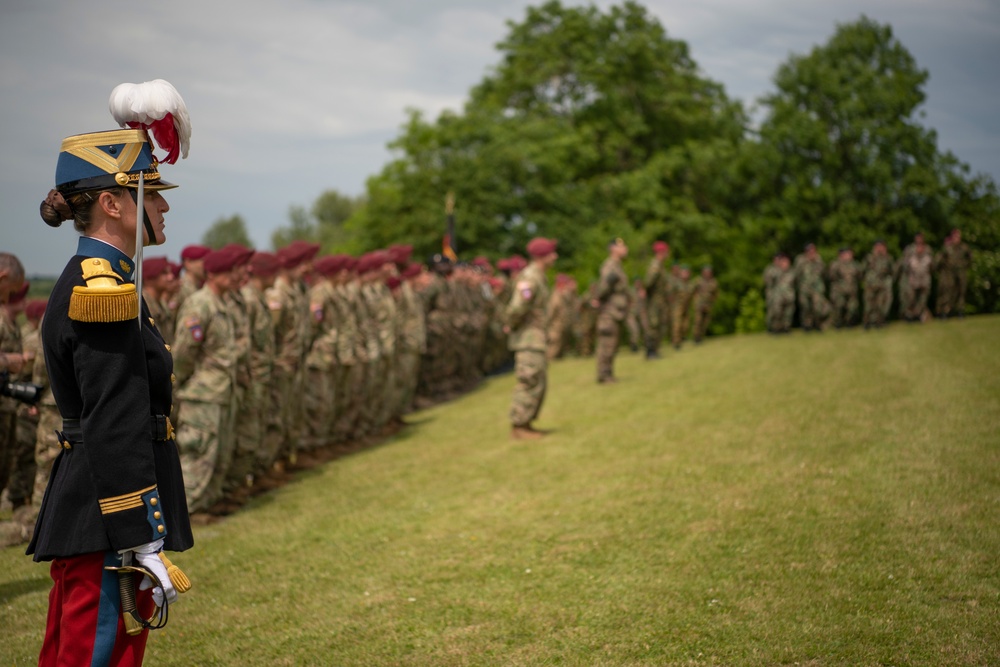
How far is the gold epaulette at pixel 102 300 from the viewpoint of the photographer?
10.0 ft

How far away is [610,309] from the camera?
54.5 feet

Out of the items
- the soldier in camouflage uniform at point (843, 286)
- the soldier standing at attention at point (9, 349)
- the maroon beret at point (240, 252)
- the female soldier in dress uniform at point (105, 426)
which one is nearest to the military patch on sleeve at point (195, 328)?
the maroon beret at point (240, 252)

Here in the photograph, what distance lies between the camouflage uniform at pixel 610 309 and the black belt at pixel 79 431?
13403mm

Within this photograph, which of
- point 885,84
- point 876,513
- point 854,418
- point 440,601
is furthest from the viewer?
point 885,84

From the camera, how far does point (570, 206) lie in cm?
3959

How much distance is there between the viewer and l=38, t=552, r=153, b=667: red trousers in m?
3.17

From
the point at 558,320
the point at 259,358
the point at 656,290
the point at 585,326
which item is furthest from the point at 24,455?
the point at 585,326

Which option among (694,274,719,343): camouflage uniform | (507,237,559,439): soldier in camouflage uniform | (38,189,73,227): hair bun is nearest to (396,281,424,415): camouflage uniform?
(507,237,559,439): soldier in camouflage uniform

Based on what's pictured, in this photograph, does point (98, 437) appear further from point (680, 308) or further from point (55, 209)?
point (680, 308)

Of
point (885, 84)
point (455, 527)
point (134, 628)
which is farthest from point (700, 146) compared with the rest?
point (134, 628)

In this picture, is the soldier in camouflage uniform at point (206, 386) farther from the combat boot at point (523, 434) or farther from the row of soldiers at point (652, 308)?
the row of soldiers at point (652, 308)

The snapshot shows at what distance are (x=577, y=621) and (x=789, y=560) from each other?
5.49ft

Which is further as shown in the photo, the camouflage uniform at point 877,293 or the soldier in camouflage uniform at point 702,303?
the soldier in camouflage uniform at point 702,303

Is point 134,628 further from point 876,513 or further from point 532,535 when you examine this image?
point 876,513
